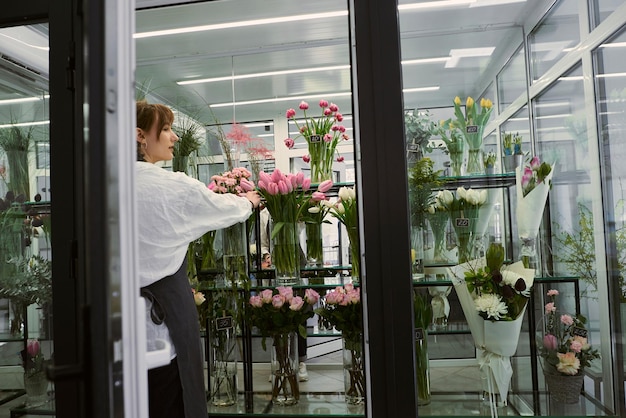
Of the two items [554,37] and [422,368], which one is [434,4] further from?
[422,368]

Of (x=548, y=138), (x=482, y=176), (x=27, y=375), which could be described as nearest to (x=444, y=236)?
(x=482, y=176)

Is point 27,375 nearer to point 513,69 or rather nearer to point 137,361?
point 137,361

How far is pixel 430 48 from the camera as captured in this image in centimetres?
183

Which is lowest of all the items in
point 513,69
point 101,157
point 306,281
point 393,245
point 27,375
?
point 27,375

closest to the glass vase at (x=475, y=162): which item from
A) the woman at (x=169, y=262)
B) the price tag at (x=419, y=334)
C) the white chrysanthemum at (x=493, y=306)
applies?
the white chrysanthemum at (x=493, y=306)

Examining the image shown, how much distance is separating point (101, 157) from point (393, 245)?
3.49 ft

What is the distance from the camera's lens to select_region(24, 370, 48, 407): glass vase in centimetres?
182

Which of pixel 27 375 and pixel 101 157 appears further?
pixel 27 375

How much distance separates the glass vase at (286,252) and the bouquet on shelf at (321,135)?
0.33 m

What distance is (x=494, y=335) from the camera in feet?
6.04

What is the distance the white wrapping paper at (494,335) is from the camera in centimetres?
183

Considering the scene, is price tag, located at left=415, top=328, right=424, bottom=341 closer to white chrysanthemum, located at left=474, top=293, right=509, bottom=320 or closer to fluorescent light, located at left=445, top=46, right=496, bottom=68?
white chrysanthemum, located at left=474, top=293, right=509, bottom=320

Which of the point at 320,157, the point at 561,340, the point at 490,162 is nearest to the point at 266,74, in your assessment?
the point at 320,157

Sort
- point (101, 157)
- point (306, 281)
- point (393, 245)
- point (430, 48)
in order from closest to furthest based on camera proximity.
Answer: point (101, 157) → point (393, 245) → point (430, 48) → point (306, 281)
